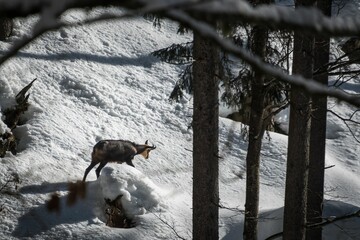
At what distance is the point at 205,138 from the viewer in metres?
6.91

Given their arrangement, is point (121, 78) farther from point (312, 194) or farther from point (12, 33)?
point (312, 194)

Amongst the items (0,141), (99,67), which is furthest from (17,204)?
(99,67)

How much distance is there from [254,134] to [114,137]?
6010 millimetres

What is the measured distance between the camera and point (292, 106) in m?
7.30

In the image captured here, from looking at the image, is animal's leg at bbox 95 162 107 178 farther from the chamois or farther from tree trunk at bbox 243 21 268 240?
tree trunk at bbox 243 21 268 240

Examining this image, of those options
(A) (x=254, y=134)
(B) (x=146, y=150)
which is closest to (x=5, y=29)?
(B) (x=146, y=150)

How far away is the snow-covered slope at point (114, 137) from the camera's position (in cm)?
1031

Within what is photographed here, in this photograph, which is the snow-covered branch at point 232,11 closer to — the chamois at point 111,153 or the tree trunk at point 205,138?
the tree trunk at point 205,138

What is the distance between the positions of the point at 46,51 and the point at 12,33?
1.20 metres

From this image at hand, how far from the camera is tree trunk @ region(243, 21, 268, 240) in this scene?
317 inches

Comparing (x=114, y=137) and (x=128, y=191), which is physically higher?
(x=114, y=137)

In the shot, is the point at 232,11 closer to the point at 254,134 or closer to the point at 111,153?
the point at 254,134

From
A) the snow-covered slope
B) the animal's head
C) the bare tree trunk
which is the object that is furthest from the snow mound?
the bare tree trunk

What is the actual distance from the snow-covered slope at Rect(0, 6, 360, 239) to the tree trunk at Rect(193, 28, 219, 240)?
1295 mm
